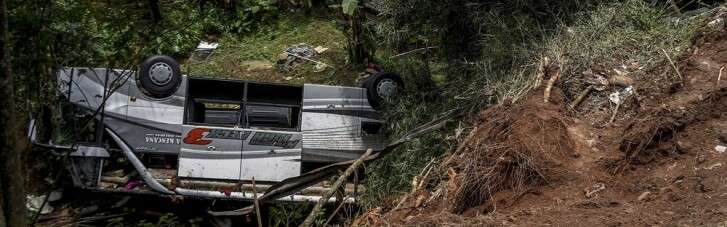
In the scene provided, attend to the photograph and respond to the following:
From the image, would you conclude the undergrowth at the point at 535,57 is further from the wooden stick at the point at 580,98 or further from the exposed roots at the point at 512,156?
the exposed roots at the point at 512,156

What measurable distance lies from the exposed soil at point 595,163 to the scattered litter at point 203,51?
30.3ft

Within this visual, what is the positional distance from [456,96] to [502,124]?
236cm

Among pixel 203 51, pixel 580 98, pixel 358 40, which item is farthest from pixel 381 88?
pixel 203 51

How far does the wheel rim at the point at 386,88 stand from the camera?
33.8ft

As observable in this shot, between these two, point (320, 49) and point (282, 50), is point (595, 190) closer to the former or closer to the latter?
point (320, 49)

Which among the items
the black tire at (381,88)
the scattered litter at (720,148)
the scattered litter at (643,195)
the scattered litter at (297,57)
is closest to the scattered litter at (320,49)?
the scattered litter at (297,57)

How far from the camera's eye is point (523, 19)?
28.1ft

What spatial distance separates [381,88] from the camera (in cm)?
1032

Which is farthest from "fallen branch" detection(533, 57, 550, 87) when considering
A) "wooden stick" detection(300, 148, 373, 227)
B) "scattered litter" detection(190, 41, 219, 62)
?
"scattered litter" detection(190, 41, 219, 62)

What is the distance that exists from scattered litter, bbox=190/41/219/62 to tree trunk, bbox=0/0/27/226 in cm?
1116

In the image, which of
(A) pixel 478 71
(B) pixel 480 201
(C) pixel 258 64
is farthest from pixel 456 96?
(C) pixel 258 64

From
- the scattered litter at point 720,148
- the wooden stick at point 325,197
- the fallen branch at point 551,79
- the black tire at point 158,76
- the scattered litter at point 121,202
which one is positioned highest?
the fallen branch at point 551,79

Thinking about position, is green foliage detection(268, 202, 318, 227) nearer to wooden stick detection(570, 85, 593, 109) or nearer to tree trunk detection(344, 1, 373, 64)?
wooden stick detection(570, 85, 593, 109)

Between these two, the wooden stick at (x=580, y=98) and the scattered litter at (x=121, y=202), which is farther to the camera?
the scattered litter at (x=121, y=202)
